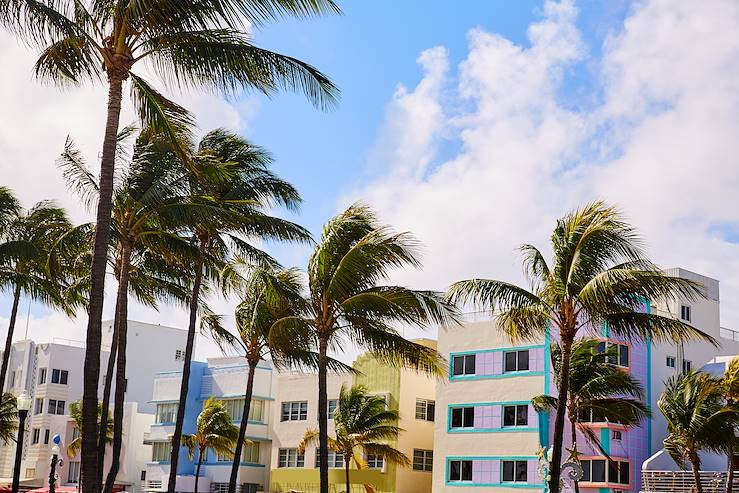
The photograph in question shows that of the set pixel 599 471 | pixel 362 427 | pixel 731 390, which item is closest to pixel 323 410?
pixel 731 390

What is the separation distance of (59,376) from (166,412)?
13.3m

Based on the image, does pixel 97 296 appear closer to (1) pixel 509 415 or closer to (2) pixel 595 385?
(2) pixel 595 385

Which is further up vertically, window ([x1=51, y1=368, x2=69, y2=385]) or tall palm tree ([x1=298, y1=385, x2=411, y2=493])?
window ([x1=51, y1=368, x2=69, y2=385])

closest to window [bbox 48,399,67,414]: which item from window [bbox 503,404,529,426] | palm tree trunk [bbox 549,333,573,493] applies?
window [bbox 503,404,529,426]

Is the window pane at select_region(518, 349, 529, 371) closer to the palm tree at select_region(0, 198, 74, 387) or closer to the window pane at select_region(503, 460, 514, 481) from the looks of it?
the window pane at select_region(503, 460, 514, 481)

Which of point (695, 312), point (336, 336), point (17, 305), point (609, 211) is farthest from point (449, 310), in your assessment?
point (695, 312)

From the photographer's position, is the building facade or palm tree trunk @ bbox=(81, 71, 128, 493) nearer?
palm tree trunk @ bbox=(81, 71, 128, 493)

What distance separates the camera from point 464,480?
49.2 meters

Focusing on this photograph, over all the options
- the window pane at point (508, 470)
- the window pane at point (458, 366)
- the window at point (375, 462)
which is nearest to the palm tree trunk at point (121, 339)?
the window pane at point (508, 470)

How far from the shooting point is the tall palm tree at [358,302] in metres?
27.1

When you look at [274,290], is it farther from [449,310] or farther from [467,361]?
[467,361]

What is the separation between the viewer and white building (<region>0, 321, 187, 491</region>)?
71062mm

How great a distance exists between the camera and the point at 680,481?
41.4 metres

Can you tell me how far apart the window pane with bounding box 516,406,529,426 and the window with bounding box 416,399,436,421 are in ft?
26.1
